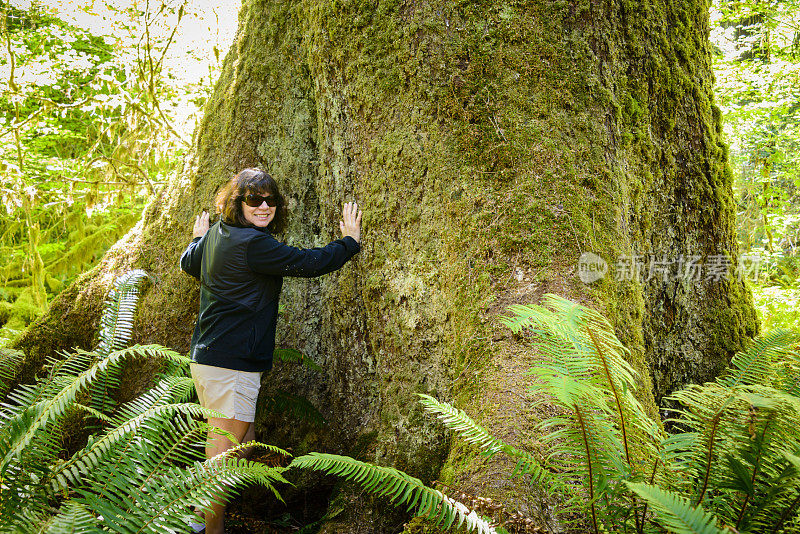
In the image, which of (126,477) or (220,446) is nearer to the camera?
(126,477)

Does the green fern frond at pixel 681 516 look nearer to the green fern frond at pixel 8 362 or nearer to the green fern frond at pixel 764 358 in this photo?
the green fern frond at pixel 764 358

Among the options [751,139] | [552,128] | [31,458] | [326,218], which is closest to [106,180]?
[326,218]

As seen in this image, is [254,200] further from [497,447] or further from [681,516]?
[681,516]

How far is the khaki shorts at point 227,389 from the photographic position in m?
3.38

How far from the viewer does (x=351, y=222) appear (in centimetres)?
346

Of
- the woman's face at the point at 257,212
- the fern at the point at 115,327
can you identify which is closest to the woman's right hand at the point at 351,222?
the woman's face at the point at 257,212

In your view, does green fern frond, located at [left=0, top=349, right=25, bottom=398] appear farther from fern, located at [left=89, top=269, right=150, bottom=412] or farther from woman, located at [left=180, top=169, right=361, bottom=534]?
woman, located at [left=180, top=169, right=361, bottom=534]

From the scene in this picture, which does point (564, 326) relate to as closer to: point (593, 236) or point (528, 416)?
point (528, 416)

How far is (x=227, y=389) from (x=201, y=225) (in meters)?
1.66

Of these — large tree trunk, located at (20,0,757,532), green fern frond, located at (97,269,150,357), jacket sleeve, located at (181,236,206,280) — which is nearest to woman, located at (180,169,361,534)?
jacket sleeve, located at (181,236,206,280)

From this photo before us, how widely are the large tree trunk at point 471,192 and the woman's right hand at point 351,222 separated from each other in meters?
0.08

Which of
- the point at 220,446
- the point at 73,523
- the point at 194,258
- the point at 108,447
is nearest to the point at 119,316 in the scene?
the point at 194,258

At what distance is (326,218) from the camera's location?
399 cm

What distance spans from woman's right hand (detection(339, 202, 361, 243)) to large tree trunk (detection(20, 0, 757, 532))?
8 centimetres
